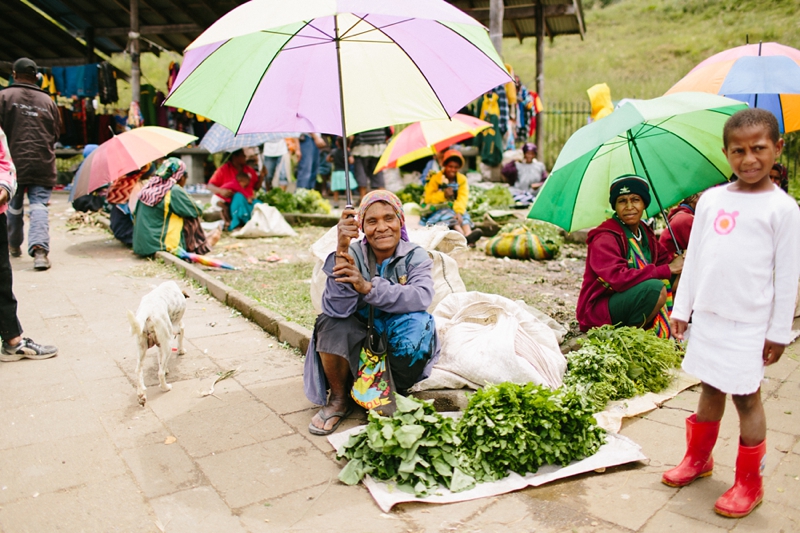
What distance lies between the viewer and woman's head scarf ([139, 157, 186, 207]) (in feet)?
26.5

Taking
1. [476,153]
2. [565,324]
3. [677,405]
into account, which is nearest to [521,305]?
[565,324]

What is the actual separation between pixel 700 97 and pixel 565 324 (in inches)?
79.0

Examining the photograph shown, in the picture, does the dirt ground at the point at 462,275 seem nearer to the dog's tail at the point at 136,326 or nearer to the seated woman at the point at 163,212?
the seated woman at the point at 163,212

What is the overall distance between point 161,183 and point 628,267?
5990 millimetres

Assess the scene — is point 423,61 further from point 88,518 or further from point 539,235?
point 539,235

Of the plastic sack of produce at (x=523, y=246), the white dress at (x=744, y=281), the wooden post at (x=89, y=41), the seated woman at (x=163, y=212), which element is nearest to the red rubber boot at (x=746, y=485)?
the white dress at (x=744, y=281)

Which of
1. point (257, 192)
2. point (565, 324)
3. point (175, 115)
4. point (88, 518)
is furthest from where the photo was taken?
point (175, 115)

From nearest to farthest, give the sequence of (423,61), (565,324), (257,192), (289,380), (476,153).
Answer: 1. (423,61)
2. (289,380)
3. (565,324)
4. (257,192)
5. (476,153)

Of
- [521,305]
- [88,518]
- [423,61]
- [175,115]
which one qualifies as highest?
[175,115]

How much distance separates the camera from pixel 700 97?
3926mm

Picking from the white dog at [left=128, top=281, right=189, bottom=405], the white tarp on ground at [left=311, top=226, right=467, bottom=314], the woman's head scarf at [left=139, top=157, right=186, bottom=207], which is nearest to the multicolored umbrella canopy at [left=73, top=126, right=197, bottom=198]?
the woman's head scarf at [left=139, top=157, right=186, bottom=207]

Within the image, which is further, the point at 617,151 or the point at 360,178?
the point at 360,178

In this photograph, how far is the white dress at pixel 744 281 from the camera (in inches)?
104

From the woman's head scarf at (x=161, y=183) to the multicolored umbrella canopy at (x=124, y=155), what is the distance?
560 millimetres
